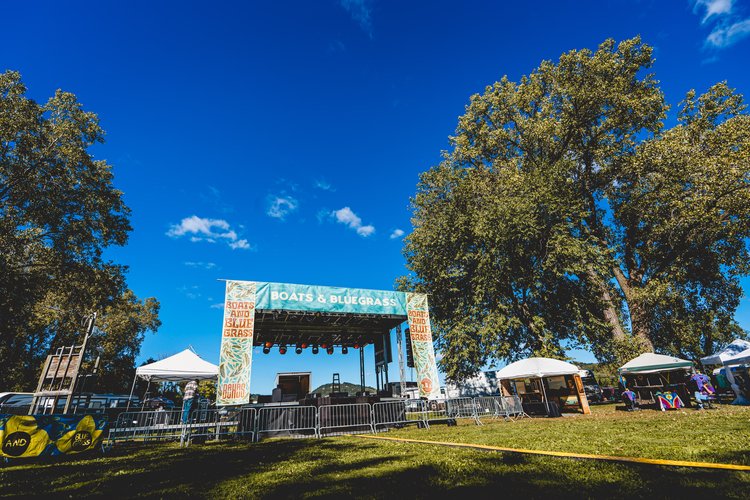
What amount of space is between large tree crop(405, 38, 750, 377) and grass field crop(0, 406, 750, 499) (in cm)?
1210

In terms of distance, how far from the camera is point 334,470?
16.3ft

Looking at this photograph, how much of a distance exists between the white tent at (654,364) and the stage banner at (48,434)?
64.9 ft

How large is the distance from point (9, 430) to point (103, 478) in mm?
3753

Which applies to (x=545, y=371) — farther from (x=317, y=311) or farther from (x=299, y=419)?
(x=299, y=419)

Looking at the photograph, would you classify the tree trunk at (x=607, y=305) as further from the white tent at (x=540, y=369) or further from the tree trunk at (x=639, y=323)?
the white tent at (x=540, y=369)

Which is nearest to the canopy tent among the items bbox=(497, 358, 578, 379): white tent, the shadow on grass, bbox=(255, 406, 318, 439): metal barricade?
bbox=(497, 358, 578, 379): white tent

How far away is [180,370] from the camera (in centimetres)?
1290

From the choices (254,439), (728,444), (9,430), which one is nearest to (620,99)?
(728,444)

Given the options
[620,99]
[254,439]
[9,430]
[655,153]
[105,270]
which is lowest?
[254,439]

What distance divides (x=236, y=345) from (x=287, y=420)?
3518 mm

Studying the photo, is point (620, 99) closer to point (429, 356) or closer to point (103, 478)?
point (429, 356)

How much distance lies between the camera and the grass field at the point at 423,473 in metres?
3.41

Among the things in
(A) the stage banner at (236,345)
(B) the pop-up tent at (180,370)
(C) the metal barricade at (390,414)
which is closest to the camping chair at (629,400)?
(C) the metal barricade at (390,414)

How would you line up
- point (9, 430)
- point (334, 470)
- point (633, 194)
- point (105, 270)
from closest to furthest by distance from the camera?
point (334, 470) → point (9, 430) → point (633, 194) → point (105, 270)
